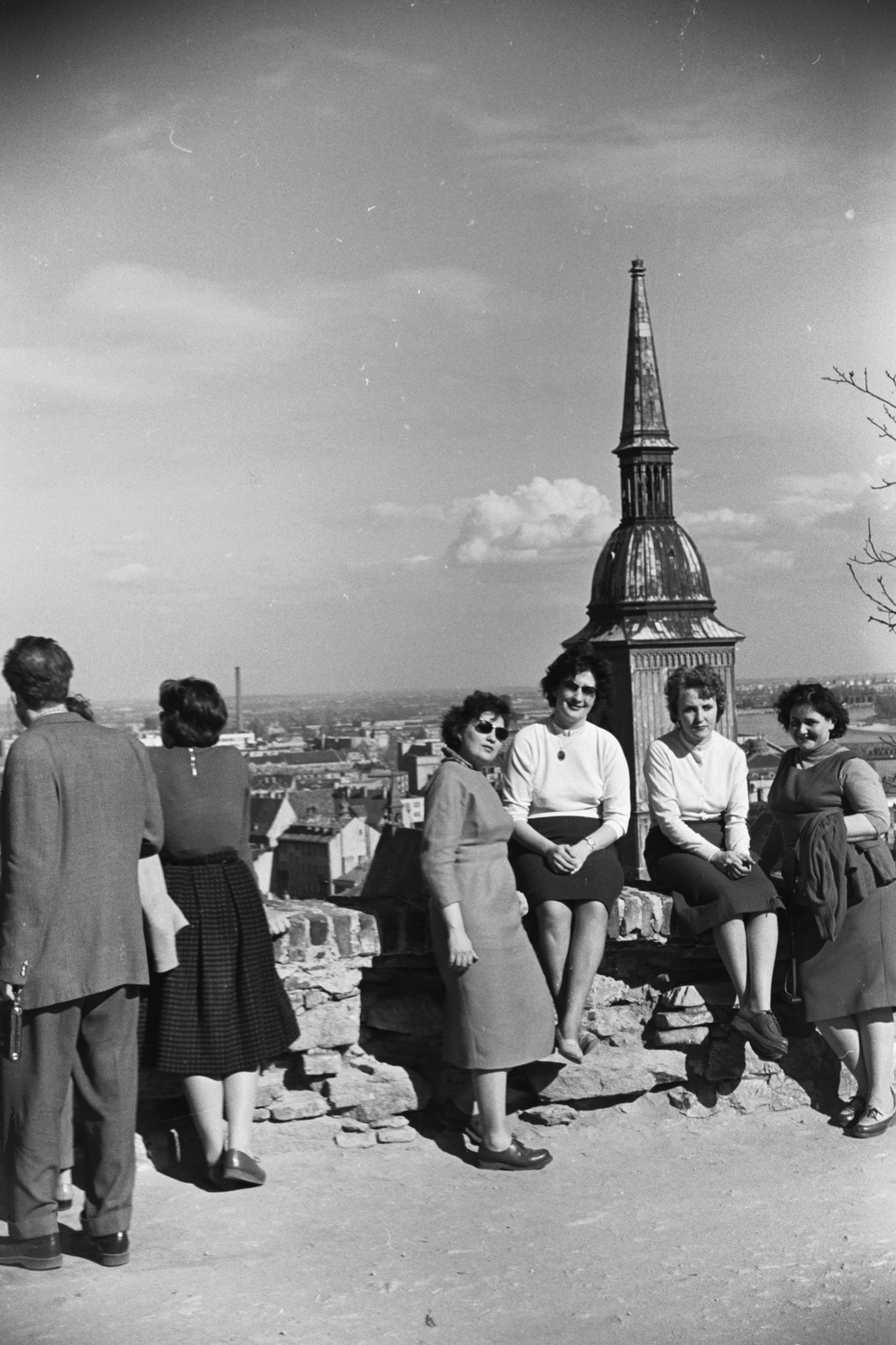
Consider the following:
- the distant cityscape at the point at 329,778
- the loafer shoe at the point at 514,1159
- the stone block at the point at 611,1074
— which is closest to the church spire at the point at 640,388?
the distant cityscape at the point at 329,778

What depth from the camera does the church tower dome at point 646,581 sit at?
36375 millimetres

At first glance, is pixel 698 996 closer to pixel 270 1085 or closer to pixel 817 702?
pixel 817 702

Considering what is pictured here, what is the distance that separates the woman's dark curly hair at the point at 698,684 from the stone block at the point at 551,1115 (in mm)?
1401

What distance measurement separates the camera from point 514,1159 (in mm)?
4641

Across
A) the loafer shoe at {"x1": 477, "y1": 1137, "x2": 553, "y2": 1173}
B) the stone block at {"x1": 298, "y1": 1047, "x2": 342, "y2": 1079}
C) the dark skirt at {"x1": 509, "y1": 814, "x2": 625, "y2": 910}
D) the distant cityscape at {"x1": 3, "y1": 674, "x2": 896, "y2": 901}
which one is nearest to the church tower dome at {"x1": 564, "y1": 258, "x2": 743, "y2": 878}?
the distant cityscape at {"x1": 3, "y1": 674, "x2": 896, "y2": 901}

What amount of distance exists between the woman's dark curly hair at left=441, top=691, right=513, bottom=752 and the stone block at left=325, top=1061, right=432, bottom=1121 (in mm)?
1173

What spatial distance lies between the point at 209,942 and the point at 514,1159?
1215 millimetres

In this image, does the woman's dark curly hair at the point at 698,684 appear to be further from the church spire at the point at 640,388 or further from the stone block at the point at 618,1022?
the church spire at the point at 640,388

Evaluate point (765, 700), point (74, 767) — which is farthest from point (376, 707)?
point (74, 767)

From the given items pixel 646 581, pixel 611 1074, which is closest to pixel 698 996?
pixel 611 1074

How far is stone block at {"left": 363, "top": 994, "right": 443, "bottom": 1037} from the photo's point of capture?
5.01 m

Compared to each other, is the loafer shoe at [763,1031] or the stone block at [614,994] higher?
the stone block at [614,994]

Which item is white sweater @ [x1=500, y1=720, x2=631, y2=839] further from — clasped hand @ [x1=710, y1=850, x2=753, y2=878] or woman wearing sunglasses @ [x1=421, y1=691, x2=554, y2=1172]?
clasped hand @ [x1=710, y1=850, x2=753, y2=878]

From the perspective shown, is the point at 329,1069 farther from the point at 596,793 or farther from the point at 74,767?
the point at 74,767
